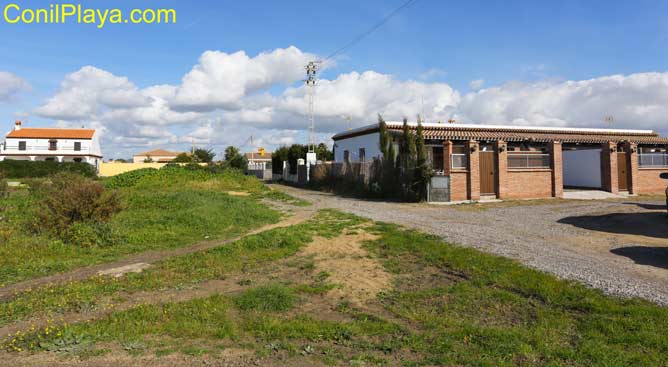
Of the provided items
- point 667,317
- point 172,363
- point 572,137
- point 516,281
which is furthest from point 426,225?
point 572,137

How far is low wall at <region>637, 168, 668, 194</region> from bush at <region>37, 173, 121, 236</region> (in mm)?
23779

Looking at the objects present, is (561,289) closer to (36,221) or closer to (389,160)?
(36,221)

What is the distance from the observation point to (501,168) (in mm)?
19766

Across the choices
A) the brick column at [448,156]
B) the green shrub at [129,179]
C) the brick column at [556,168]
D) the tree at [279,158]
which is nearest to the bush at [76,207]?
the brick column at [448,156]

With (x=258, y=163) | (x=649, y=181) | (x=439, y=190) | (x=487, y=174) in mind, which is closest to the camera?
(x=439, y=190)

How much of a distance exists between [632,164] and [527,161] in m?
6.28

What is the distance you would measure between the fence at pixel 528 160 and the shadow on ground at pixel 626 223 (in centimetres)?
661

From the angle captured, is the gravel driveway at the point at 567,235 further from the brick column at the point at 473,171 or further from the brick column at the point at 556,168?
the brick column at the point at 556,168

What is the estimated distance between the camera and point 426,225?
38.8 feet

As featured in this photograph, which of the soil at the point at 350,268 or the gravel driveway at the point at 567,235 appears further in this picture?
the gravel driveway at the point at 567,235

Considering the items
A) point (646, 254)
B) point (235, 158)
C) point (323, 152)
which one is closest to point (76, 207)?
point (646, 254)

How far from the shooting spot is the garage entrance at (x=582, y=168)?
79.3ft

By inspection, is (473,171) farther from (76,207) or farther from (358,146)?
(76,207)

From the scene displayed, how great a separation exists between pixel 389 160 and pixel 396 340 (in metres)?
16.7
